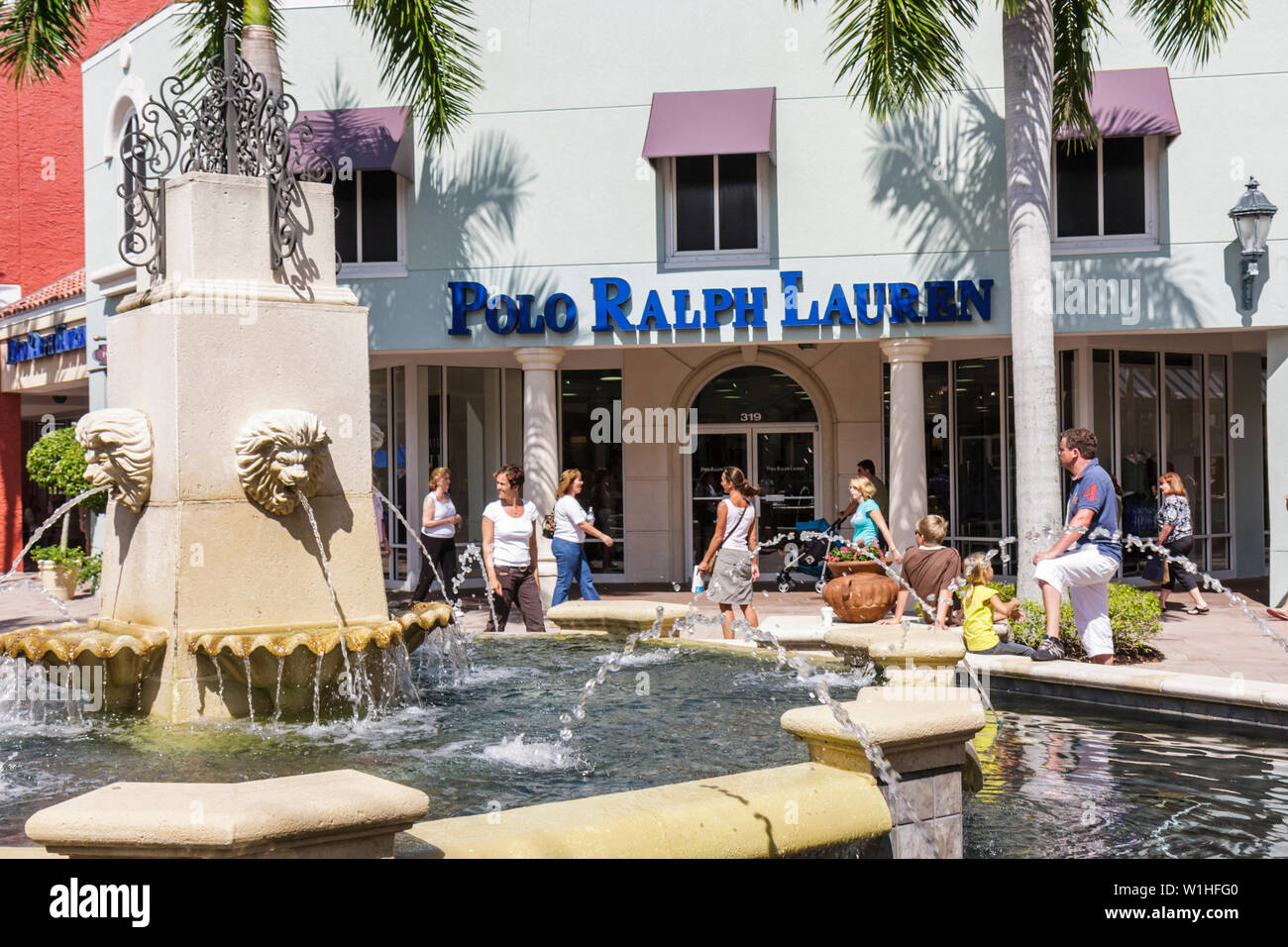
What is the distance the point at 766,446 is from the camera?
21359mm

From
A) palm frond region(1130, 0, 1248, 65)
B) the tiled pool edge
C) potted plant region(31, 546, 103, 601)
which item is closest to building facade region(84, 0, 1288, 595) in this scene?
palm frond region(1130, 0, 1248, 65)

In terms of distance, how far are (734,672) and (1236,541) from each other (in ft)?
48.1

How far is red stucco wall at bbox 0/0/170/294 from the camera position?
26.7 metres

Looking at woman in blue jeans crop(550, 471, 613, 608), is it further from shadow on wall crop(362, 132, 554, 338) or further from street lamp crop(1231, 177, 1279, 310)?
street lamp crop(1231, 177, 1279, 310)

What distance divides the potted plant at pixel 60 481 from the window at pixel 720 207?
9.50 meters

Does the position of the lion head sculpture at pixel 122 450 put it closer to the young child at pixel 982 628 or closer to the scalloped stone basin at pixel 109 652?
the scalloped stone basin at pixel 109 652

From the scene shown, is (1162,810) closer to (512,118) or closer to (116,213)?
(512,118)

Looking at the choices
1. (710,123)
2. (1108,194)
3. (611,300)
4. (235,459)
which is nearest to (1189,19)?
(1108,194)

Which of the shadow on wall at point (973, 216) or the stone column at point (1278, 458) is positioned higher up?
the shadow on wall at point (973, 216)

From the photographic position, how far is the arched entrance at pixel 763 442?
69.9ft

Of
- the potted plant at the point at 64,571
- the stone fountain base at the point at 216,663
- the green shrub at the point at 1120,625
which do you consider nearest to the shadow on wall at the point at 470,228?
the potted plant at the point at 64,571

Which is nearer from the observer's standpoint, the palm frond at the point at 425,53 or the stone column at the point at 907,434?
the palm frond at the point at 425,53
